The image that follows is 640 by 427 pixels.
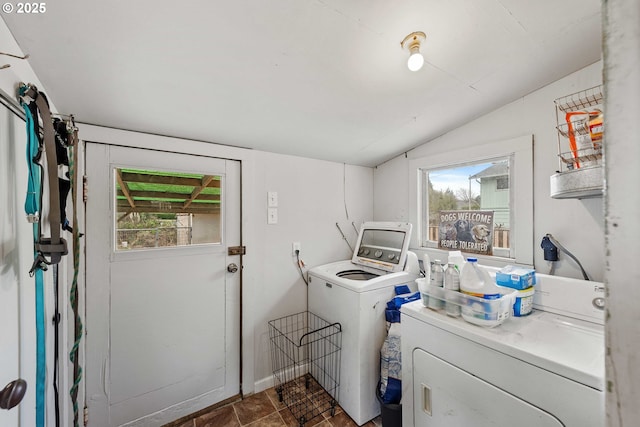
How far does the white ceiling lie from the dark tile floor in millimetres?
1930

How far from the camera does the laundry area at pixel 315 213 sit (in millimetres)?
795

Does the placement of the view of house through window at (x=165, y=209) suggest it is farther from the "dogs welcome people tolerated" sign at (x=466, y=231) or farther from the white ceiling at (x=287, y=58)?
the "dogs welcome people tolerated" sign at (x=466, y=231)

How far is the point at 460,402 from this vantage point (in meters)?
1.06

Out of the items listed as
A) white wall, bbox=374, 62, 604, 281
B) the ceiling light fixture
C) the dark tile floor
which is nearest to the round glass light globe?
the ceiling light fixture

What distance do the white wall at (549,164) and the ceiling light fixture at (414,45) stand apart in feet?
3.31

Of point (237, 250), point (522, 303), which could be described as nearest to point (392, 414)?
point (522, 303)

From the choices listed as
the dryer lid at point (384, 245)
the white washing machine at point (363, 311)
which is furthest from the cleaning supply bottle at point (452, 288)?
the dryer lid at point (384, 245)

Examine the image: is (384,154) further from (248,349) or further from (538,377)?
(248,349)

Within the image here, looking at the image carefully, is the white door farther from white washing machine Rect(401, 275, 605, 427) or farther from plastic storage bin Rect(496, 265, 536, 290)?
plastic storage bin Rect(496, 265, 536, 290)

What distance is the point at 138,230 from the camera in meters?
1.57

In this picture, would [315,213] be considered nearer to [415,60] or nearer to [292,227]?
[292,227]

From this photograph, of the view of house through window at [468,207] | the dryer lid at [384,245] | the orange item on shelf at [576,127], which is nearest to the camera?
the orange item on shelf at [576,127]

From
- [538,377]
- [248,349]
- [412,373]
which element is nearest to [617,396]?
[538,377]

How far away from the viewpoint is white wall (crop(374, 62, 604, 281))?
134 centimetres
